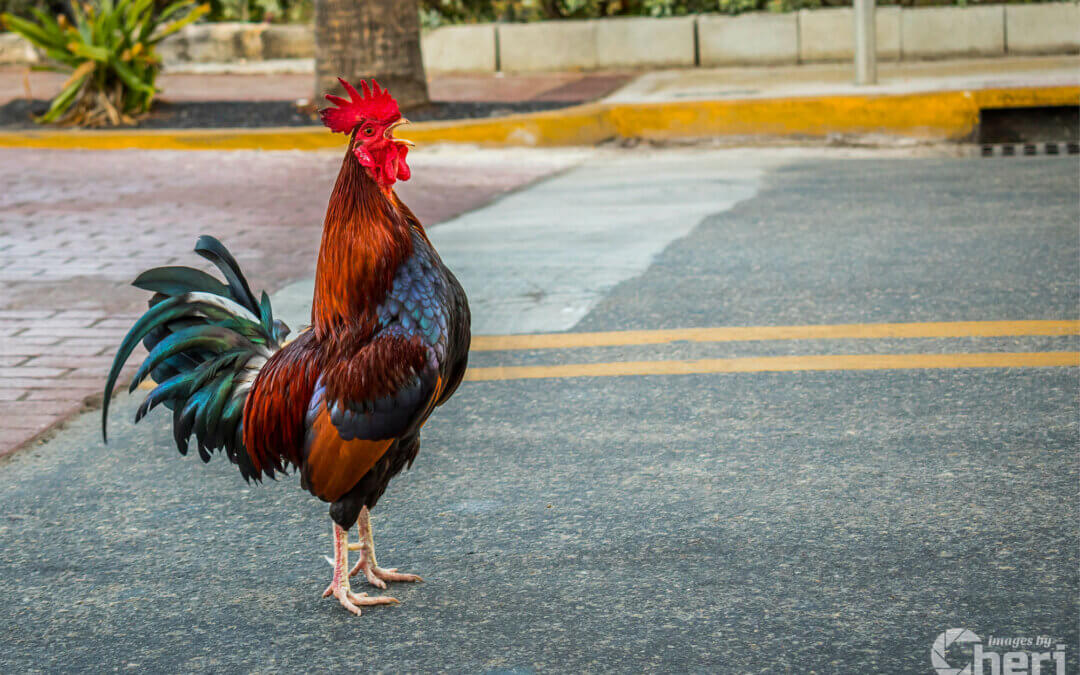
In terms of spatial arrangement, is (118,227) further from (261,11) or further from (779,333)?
(261,11)

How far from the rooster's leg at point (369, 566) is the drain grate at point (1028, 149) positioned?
8.75 metres

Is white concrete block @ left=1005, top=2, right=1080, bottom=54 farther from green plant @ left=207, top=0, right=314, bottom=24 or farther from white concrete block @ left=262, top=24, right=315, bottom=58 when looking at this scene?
green plant @ left=207, top=0, right=314, bottom=24

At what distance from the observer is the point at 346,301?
3283 mm

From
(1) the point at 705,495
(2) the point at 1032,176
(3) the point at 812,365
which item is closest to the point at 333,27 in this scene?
(2) the point at 1032,176

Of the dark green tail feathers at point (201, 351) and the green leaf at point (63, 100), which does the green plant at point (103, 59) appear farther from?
the dark green tail feathers at point (201, 351)

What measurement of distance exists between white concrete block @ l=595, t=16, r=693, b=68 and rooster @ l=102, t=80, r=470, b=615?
44.9ft

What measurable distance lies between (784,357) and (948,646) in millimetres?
2550

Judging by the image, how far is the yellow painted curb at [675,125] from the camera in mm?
11672

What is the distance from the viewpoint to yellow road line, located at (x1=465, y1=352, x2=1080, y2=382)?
17.5 ft

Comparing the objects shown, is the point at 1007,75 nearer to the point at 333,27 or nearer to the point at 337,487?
the point at 333,27

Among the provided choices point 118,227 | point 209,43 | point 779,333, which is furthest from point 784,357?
point 209,43

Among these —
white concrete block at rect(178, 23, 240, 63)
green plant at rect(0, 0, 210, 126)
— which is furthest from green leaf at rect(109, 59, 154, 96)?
white concrete block at rect(178, 23, 240, 63)

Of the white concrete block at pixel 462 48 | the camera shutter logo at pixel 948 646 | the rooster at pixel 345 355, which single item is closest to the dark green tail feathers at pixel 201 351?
the rooster at pixel 345 355

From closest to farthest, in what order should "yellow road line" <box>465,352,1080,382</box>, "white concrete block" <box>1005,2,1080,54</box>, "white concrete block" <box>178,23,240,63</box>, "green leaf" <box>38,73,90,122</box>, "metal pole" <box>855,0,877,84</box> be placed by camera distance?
"yellow road line" <box>465,352,1080,382</box> → "metal pole" <box>855,0,877,84</box> → "green leaf" <box>38,73,90,122</box> → "white concrete block" <box>1005,2,1080,54</box> → "white concrete block" <box>178,23,240,63</box>
